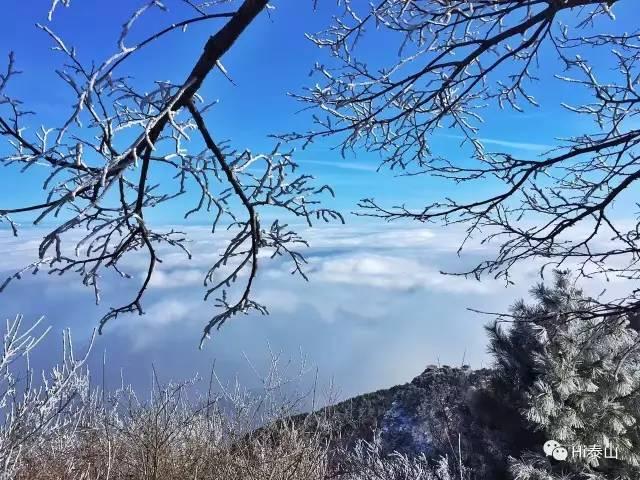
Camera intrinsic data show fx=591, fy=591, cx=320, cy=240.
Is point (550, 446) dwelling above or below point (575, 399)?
below

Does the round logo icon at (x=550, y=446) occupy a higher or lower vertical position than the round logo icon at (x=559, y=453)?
higher

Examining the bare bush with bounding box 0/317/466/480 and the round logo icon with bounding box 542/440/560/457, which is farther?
the round logo icon with bounding box 542/440/560/457

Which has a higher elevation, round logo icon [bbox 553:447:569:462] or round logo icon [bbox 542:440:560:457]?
round logo icon [bbox 542:440:560:457]

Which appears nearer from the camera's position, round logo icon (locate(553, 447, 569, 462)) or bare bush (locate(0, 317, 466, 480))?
bare bush (locate(0, 317, 466, 480))

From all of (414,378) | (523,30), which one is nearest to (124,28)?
(523,30)

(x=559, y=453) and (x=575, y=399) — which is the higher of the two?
(x=575, y=399)

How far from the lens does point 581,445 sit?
7539 millimetres

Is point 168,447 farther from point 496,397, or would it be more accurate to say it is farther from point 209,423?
point 496,397

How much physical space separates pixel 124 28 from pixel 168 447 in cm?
421

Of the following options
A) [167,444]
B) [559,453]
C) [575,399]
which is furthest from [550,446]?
[167,444]

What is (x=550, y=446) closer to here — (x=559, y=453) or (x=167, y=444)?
(x=559, y=453)

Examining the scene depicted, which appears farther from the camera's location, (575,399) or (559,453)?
(575,399)

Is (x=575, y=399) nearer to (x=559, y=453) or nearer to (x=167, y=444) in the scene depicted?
(x=559, y=453)

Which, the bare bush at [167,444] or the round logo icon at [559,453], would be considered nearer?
the bare bush at [167,444]
